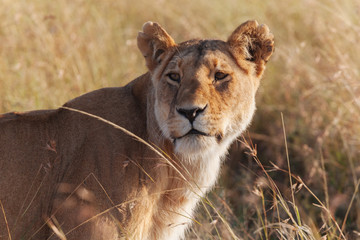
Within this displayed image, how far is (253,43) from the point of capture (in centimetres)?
384

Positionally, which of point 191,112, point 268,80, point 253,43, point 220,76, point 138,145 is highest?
point 253,43

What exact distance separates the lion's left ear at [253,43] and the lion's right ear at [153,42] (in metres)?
0.44

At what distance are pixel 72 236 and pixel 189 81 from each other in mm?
1202

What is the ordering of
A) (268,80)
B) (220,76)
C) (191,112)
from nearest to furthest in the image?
(191,112), (220,76), (268,80)

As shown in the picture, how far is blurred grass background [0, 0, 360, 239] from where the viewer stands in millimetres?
5324

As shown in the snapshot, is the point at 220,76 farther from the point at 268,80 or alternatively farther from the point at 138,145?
the point at 268,80

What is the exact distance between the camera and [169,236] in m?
3.65

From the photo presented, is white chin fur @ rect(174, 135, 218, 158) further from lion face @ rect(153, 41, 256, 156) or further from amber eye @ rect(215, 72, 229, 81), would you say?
amber eye @ rect(215, 72, 229, 81)

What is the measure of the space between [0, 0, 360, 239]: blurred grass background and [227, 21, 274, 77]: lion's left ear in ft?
3.50

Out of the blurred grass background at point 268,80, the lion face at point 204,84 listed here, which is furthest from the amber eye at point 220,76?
the blurred grass background at point 268,80

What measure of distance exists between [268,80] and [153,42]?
12.1 ft

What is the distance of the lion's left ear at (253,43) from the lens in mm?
3750

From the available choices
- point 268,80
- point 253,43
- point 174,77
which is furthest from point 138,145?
point 268,80

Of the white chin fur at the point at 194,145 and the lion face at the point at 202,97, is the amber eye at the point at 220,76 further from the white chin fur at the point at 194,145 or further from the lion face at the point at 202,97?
the white chin fur at the point at 194,145
